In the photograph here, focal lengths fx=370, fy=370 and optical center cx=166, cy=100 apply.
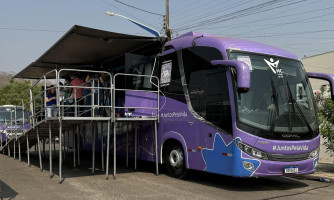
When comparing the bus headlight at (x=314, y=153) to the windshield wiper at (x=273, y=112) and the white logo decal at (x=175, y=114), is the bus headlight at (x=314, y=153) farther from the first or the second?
the white logo decal at (x=175, y=114)

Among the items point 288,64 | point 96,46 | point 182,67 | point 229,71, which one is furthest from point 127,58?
point 288,64

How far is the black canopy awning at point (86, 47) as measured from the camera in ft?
31.3

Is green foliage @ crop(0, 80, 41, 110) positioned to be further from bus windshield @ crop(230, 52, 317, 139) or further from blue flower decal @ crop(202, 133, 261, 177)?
bus windshield @ crop(230, 52, 317, 139)

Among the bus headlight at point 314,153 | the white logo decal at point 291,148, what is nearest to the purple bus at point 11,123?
the white logo decal at point 291,148

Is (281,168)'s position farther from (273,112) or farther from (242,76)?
(242,76)

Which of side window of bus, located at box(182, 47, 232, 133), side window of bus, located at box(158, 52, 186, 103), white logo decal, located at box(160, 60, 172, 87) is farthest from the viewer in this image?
white logo decal, located at box(160, 60, 172, 87)

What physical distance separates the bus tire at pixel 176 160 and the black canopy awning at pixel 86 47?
2.96 metres

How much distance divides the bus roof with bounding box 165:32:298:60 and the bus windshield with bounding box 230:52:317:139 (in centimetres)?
16

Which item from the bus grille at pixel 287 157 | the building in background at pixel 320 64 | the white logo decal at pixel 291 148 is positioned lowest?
the bus grille at pixel 287 157

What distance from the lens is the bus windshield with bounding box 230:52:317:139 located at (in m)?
7.50

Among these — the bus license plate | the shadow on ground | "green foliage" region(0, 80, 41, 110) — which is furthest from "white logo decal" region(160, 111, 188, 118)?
"green foliage" region(0, 80, 41, 110)

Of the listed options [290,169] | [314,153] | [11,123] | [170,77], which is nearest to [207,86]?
[170,77]

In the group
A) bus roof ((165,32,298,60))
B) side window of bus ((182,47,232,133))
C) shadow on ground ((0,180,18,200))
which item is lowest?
shadow on ground ((0,180,18,200))

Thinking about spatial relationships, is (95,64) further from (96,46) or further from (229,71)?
(229,71)
